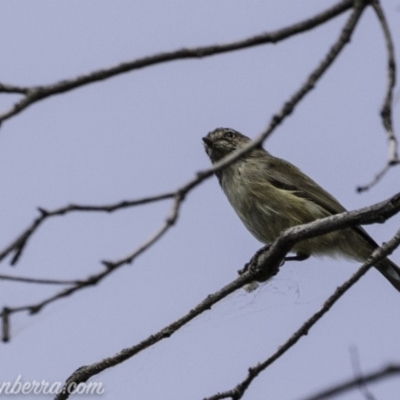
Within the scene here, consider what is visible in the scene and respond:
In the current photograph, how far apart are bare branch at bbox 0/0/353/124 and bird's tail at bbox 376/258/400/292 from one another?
5.12 m

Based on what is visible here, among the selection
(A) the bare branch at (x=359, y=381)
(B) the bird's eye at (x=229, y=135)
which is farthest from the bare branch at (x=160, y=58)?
(B) the bird's eye at (x=229, y=135)

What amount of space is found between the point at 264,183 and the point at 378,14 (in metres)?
5.75

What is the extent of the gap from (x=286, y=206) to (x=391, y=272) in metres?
1.19

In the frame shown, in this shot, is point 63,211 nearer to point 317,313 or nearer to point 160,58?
point 160,58

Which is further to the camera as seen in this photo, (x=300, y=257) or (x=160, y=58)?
(x=300, y=257)

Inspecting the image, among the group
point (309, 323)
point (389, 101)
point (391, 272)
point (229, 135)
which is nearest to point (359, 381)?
point (389, 101)

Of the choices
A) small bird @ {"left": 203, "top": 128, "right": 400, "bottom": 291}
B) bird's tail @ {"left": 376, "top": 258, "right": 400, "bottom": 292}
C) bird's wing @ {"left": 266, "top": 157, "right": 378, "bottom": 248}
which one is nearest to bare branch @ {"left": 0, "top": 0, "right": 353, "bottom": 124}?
small bird @ {"left": 203, "top": 128, "right": 400, "bottom": 291}

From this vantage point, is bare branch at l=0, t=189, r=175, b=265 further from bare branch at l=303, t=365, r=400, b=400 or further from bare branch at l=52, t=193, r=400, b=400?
bare branch at l=52, t=193, r=400, b=400

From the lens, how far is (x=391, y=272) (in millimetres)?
8406

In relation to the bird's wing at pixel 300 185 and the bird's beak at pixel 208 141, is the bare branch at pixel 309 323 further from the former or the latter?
the bird's beak at pixel 208 141

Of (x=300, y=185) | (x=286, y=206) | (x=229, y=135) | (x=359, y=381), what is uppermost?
(x=229, y=135)

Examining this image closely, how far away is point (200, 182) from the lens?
115 inches

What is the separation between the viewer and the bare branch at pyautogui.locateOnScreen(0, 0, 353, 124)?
3.04 metres

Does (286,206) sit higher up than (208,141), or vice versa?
(208,141)
